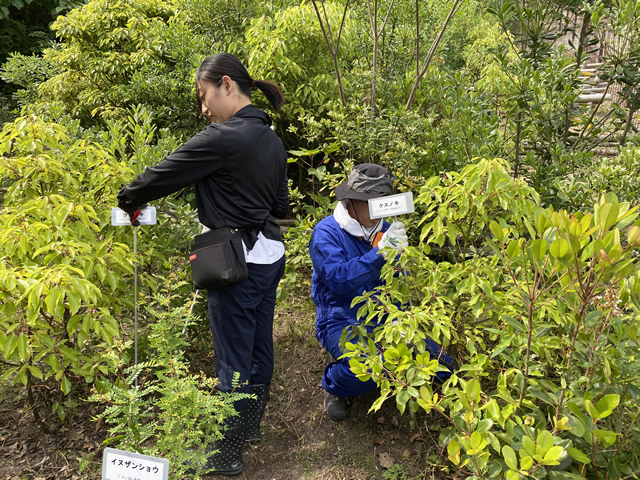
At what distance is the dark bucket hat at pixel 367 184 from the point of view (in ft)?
8.17

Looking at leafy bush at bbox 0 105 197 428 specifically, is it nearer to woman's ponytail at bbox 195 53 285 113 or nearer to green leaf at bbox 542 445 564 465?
woman's ponytail at bbox 195 53 285 113

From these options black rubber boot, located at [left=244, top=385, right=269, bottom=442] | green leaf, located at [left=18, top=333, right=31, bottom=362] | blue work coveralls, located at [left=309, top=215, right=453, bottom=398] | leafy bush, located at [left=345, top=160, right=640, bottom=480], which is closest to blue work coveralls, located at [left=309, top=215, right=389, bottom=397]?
blue work coveralls, located at [left=309, top=215, right=453, bottom=398]

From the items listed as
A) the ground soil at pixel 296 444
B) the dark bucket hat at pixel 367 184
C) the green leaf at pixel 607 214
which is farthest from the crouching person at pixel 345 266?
the green leaf at pixel 607 214

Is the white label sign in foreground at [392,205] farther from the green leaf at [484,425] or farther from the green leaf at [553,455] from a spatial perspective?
the green leaf at [553,455]

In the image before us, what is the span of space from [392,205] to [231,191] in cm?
72

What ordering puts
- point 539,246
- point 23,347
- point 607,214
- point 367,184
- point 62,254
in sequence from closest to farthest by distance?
point 607,214
point 539,246
point 23,347
point 62,254
point 367,184

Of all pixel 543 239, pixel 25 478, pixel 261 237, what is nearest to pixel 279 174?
pixel 261 237

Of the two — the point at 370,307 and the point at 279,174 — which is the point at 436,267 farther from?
the point at 279,174

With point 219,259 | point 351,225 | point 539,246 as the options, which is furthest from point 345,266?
point 539,246

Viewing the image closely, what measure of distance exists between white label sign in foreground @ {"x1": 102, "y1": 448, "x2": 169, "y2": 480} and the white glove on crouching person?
1188 mm

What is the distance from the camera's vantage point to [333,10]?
171 inches

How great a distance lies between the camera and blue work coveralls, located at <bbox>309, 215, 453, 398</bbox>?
7.86 ft

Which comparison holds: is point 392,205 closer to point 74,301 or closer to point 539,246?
point 539,246

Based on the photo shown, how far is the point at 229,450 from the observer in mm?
2318
